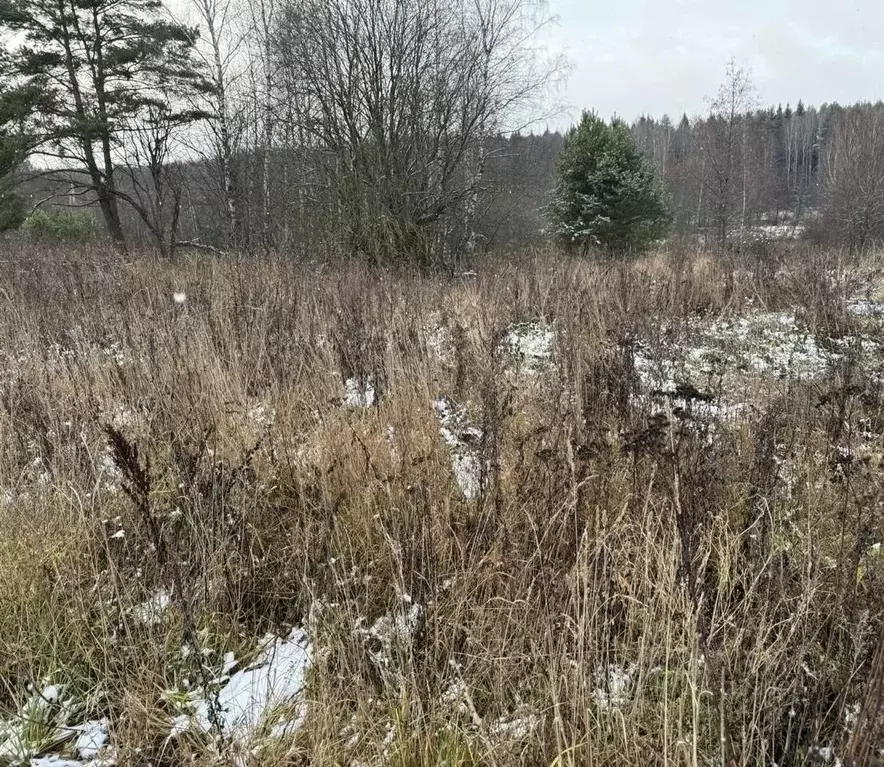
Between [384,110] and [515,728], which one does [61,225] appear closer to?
[384,110]

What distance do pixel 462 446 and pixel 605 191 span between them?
16.2 meters

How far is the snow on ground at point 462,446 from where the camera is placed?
6.70ft

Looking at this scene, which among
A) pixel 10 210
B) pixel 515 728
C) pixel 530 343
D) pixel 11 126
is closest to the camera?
pixel 515 728

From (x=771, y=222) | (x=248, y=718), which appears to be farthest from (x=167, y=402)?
(x=771, y=222)

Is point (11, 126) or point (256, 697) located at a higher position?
point (11, 126)

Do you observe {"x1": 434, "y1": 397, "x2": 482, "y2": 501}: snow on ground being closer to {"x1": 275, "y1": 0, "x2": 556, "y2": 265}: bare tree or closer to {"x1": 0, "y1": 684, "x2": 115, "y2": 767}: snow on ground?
{"x1": 0, "y1": 684, "x2": 115, "y2": 767}: snow on ground

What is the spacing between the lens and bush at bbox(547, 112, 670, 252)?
52.8 feet

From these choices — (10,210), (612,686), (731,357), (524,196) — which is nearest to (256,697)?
(612,686)

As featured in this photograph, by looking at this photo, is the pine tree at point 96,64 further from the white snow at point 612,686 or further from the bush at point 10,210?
the white snow at point 612,686

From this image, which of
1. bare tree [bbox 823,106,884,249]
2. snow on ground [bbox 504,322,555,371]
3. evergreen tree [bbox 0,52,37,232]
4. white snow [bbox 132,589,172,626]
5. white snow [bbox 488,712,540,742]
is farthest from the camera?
bare tree [bbox 823,106,884,249]

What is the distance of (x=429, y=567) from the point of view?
5.55 ft

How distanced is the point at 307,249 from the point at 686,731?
31.7 ft

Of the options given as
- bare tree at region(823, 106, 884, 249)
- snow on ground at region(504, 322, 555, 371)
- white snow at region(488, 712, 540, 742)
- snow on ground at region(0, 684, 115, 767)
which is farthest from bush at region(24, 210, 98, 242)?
bare tree at region(823, 106, 884, 249)

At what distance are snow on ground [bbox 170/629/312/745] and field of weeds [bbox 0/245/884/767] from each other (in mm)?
10
